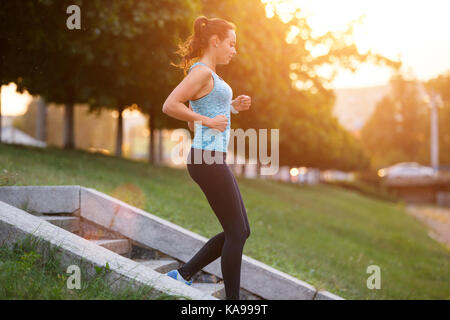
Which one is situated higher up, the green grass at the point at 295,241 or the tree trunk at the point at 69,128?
the tree trunk at the point at 69,128

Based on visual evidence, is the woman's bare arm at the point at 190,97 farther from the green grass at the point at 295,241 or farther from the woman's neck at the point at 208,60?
the green grass at the point at 295,241

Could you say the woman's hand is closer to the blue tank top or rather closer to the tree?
the blue tank top

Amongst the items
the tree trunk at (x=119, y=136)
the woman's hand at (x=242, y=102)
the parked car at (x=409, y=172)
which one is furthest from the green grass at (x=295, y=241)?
the parked car at (x=409, y=172)

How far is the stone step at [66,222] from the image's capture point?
4.97m

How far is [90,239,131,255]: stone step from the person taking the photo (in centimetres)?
487

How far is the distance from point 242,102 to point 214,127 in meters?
0.54

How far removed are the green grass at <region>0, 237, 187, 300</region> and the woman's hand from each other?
1524 mm

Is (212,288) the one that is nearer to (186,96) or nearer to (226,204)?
(226,204)

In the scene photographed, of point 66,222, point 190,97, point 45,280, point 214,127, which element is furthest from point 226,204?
point 66,222

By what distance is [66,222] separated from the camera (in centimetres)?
509

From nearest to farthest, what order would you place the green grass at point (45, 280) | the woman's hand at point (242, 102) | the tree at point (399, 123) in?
the green grass at point (45, 280)
the woman's hand at point (242, 102)
the tree at point (399, 123)

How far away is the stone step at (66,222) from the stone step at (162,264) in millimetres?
783
